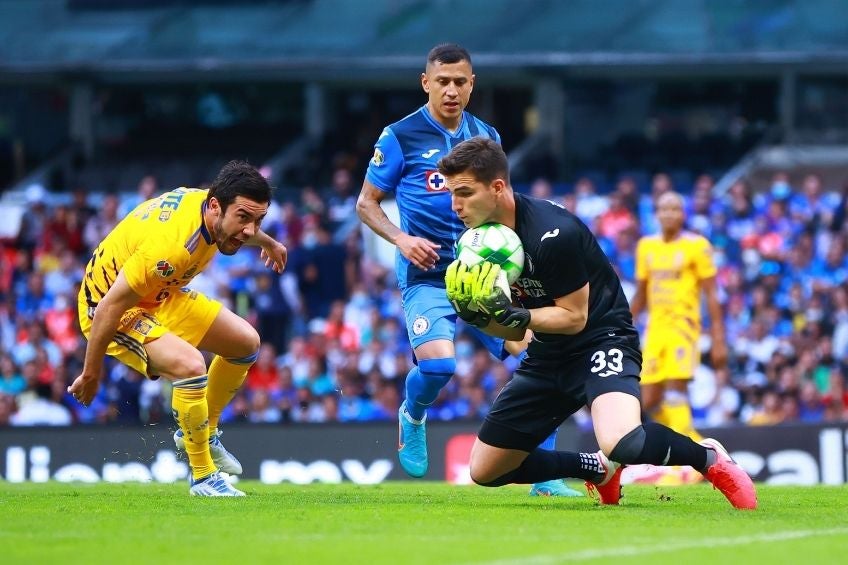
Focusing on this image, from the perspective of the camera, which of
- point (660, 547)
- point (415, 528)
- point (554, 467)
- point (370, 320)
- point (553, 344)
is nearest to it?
point (660, 547)

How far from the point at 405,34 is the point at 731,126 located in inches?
239

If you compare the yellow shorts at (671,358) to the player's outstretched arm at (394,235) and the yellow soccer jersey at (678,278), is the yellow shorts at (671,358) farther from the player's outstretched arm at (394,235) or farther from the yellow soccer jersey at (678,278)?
the player's outstretched arm at (394,235)

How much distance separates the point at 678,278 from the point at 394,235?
4.65 m

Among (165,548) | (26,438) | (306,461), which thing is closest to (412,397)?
(165,548)

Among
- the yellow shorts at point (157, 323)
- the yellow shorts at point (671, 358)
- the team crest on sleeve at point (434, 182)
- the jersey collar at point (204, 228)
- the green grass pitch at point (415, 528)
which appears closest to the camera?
the green grass pitch at point (415, 528)

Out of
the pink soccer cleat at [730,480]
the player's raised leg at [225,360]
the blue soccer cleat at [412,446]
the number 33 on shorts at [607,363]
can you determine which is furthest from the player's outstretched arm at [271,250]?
the pink soccer cleat at [730,480]

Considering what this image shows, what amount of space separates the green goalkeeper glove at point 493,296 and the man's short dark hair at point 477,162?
53cm

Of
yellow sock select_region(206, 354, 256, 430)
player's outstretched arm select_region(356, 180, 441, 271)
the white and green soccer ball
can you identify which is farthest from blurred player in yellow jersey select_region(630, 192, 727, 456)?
the white and green soccer ball

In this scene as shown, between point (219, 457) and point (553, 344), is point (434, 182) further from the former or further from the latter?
point (219, 457)

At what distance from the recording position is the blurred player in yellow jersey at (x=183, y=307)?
8.98 m

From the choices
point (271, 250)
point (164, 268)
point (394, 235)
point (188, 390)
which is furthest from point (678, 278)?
point (164, 268)

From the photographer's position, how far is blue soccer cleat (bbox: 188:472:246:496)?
952 cm

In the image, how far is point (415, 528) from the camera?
7730 millimetres

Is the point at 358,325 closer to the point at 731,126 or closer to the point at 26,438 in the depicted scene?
the point at 26,438
